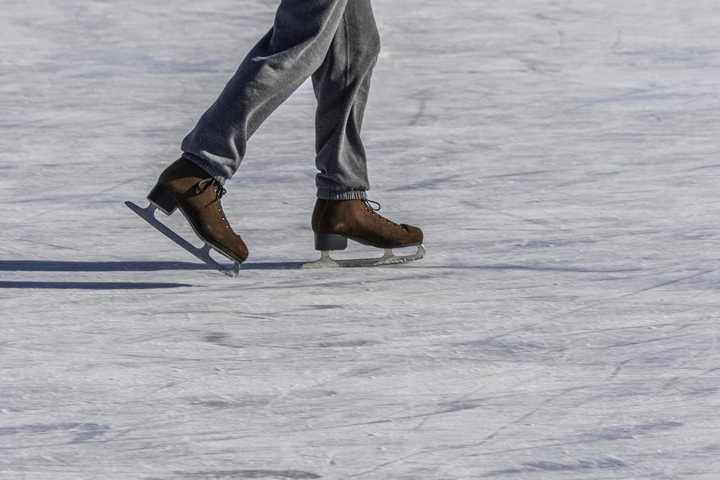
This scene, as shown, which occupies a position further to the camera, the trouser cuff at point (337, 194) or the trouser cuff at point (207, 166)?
the trouser cuff at point (337, 194)

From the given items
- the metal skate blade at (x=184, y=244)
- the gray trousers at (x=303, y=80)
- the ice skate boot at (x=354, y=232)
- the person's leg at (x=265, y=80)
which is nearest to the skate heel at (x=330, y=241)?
the ice skate boot at (x=354, y=232)

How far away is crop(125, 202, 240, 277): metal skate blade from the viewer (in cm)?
427

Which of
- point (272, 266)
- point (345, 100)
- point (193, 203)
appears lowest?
point (272, 266)

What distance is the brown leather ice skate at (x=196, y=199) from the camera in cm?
427

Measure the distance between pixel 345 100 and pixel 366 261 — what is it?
45 cm

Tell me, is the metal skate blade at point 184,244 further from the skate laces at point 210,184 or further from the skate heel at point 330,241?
the skate heel at point 330,241

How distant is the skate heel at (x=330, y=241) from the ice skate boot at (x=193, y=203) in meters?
0.28

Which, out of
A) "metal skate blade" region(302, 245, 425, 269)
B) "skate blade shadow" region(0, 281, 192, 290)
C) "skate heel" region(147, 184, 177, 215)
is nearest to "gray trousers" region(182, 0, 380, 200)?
"skate heel" region(147, 184, 177, 215)

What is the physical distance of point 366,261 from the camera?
4625 millimetres

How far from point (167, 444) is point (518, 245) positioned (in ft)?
6.04

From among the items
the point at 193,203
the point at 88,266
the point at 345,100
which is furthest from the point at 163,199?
the point at 345,100

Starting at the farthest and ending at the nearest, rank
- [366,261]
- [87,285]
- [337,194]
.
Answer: [366,261] → [337,194] → [87,285]

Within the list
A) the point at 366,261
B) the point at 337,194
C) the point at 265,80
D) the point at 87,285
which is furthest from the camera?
the point at 366,261

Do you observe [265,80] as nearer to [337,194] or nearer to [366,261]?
[337,194]
